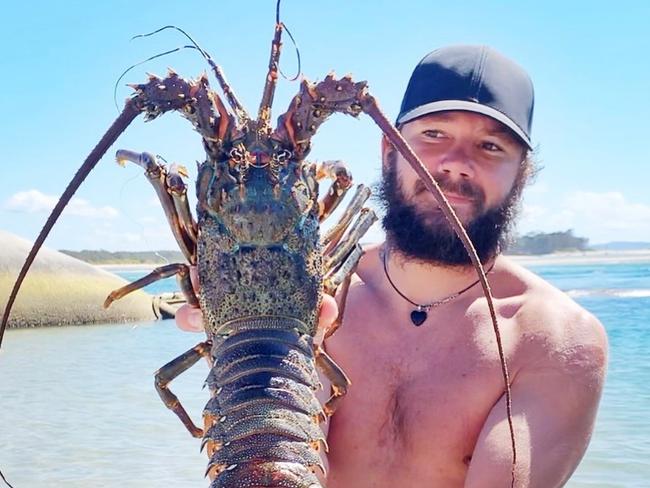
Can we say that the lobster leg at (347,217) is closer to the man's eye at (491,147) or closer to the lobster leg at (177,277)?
the lobster leg at (177,277)

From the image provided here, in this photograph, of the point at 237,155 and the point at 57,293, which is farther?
the point at 57,293

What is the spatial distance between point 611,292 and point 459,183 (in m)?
19.9

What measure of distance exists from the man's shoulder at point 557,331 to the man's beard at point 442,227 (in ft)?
0.84

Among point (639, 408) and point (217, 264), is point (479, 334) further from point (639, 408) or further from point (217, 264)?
point (639, 408)

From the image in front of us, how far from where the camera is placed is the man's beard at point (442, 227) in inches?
124

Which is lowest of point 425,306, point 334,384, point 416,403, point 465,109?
point 416,403

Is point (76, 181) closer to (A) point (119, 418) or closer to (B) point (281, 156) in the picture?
(B) point (281, 156)

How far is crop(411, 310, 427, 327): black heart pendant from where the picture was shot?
10.7 ft

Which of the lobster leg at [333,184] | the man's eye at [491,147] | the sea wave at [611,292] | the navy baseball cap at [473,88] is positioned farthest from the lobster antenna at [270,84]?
the sea wave at [611,292]

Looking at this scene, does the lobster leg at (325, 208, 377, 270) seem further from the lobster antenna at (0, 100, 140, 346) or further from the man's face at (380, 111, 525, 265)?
the lobster antenna at (0, 100, 140, 346)

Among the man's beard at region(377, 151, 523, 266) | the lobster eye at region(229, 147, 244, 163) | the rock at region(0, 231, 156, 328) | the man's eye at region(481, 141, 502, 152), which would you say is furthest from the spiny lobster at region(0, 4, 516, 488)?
the rock at region(0, 231, 156, 328)

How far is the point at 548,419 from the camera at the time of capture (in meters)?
2.76

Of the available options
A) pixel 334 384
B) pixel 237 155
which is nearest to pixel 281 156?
pixel 237 155

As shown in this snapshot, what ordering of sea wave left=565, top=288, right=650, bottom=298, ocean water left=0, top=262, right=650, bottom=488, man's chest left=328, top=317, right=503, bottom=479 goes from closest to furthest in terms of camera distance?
man's chest left=328, top=317, right=503, bottom=479 < ocean water left=0, top=262, right=650, bottom=488 < sea wave left=565, top=288, right=650, bottom=298
